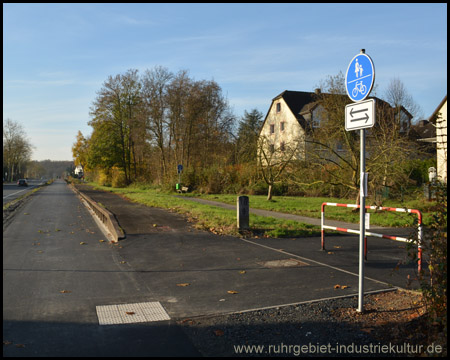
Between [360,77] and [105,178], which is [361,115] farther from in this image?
[105,178]

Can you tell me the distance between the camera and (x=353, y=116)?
18.7 feet

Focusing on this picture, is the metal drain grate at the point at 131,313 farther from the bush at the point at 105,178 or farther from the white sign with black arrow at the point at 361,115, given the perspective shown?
the bush at the point at 105,178

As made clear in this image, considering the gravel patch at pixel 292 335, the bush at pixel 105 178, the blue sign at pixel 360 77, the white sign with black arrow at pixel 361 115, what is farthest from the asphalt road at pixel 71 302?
the bush at pixel 105 178

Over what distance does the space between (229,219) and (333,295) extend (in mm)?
8358

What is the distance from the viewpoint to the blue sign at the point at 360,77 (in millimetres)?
5450

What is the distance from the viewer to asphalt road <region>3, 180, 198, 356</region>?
4.20m

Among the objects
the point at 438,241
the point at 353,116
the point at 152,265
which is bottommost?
the point at 152,265

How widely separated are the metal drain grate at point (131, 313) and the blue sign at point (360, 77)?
3911mm

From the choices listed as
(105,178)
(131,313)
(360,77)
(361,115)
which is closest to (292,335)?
(131,313)

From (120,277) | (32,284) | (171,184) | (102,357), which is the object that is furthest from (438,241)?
(171,184)

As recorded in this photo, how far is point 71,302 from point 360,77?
505 cm

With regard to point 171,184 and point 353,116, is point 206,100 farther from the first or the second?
point 353,116

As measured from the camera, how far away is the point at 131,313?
5.32 m

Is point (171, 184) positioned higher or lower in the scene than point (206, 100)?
lower
